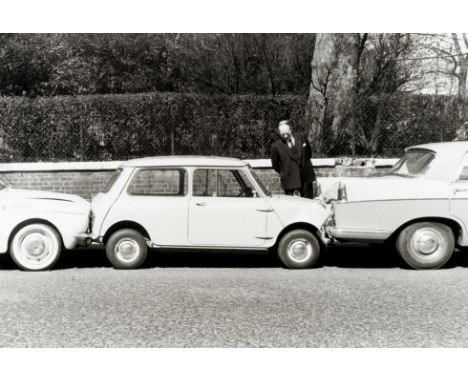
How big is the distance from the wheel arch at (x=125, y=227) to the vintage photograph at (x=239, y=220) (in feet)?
0.13

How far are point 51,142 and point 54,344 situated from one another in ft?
32.8

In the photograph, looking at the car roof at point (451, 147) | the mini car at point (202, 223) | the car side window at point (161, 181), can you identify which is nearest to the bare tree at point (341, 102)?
the car roof at point (451, 147)

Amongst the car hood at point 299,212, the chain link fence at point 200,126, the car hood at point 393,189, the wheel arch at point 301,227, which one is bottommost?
the wheel arch at point 301,227

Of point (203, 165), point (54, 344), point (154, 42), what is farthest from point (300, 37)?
point (54, 344)

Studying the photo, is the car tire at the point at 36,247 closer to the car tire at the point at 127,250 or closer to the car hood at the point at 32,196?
the car hood at the point at 32,196

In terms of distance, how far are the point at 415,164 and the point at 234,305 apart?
417cm

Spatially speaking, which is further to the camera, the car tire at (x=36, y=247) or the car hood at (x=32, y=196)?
the car hood at (x=32, y=196)

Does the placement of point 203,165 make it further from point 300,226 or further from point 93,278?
point 93,278

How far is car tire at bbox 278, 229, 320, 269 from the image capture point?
812 centimetres

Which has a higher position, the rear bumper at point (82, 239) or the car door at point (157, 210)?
the car door at point (157, 210)

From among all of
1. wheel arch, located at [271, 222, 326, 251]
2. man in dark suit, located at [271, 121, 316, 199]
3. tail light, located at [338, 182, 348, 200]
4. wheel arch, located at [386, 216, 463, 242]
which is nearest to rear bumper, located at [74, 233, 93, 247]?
wheel arch, located at [271, 222, 326, 251]

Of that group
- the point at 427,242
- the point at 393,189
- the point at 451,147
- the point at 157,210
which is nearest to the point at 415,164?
the point at 451,147

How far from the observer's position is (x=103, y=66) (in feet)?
72.7

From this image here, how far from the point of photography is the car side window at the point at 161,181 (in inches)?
325
